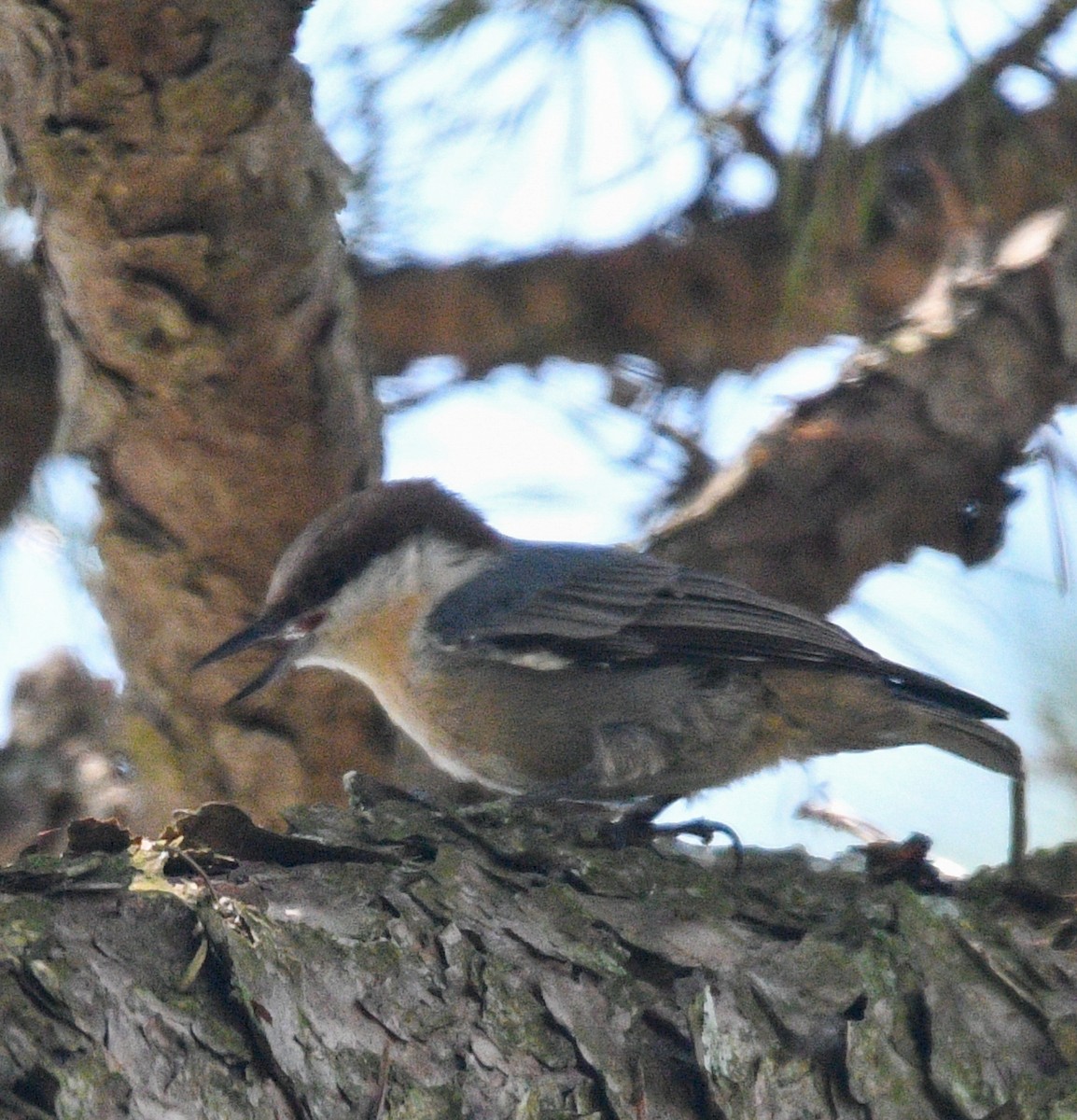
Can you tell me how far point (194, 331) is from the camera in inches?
95.7

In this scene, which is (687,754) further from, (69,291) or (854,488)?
(69,291)

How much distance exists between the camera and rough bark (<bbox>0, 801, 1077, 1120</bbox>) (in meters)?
1.42

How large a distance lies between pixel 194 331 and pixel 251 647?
594 mm

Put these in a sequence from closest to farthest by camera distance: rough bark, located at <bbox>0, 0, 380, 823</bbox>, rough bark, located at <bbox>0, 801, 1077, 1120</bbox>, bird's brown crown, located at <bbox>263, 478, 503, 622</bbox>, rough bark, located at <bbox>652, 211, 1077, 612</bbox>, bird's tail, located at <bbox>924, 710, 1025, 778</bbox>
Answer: rough bark, located at <bbox>0, 801, 1077, 1120</bbox>, rough bark, located at <bbox>0, 0, 380, 823</bbox>, bird's tail, located at <bbox>924, 710, 1025, 778</bbox>, bird's brown crown, located at <bbox>263, 478, 503, 622</bbox>, rough bark, located at <bbox>652, 211, 1077, 612</bbox>

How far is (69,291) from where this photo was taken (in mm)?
2365

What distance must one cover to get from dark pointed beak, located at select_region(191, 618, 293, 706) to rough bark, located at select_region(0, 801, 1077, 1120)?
68cm

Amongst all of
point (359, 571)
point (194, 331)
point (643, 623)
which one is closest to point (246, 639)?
point (359, 571)

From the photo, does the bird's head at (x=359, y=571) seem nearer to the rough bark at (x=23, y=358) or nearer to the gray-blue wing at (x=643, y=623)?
the gray-blue wing at (x=643, y=623)

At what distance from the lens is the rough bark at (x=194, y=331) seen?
2193 mm

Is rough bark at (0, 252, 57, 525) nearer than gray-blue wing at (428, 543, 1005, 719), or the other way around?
gray-blue wing at (428, 543, 1005, 719)

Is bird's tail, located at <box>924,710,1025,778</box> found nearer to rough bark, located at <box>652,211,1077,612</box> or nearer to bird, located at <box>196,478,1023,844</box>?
bird, located at <box>196,478,1023,844</box>

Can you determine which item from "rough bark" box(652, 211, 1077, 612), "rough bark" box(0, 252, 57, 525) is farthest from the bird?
"rough bark" box(0, 252, 57, 525)

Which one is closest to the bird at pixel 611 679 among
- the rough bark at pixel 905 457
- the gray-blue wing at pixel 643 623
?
the gray-blue wing at pixel 643 623

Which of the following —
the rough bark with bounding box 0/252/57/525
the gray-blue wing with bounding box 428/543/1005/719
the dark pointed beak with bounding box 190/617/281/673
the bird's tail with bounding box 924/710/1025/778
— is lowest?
the bird's tail with bounding box 924/710/1025/778
